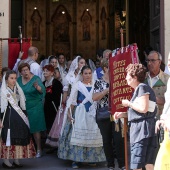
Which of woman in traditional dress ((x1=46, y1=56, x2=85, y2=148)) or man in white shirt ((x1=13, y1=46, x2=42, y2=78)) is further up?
man in white shirt ((x1=13, y1=46, x2=42, y2=78))

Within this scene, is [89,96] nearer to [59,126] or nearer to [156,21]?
[59,126]

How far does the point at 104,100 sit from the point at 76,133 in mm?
1229

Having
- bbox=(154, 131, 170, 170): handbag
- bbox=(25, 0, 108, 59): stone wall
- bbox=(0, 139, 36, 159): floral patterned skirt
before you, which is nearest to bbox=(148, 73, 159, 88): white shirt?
bbox=(154, 131, 170, 170): handbag

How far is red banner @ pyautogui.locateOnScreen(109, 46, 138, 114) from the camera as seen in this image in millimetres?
6428

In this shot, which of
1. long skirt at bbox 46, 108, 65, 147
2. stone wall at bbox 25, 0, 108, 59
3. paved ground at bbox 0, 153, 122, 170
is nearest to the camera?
paved ground at bbox 0, 153, 122, 170

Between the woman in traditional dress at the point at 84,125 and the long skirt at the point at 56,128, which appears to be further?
the long skirt at the point at 56,128

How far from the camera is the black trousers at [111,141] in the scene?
24.5 ft

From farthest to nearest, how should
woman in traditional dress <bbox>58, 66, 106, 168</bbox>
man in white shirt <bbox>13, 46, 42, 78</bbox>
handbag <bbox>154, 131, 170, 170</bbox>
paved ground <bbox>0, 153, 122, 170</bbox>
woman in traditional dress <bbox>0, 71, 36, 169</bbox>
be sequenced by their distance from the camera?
man in white shirt <bbox>13, 46, 42, 78</bbox> < paved ground <bbox>0, 153, 122, 170</bbox> < woman in traditional dress <bbox>58, 66, 106, 168</bbox> < woman in traditional dress <bbox>0, 71, 36, 169</bbox> < handbag <bbox>154, 131, 170, 170</bbox>

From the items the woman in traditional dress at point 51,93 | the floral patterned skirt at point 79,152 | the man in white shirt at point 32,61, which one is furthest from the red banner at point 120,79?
the man in white shirt at point 32,61

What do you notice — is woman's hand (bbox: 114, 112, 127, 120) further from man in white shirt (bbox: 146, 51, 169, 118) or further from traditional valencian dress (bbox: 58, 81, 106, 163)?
traditional valencian dress (bbox: 58, 81, 106, 163)

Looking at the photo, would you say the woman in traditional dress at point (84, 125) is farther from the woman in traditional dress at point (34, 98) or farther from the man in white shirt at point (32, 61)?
the man in white shirt at point (32, 61)

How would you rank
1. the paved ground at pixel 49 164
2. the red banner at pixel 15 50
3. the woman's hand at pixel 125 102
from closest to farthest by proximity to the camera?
1. the woman's hand at pixel 125 102
2. the paved ground at pixel 49 164
3. the red banner at pixel 15 50

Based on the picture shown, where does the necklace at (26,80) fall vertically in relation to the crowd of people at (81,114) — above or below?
above

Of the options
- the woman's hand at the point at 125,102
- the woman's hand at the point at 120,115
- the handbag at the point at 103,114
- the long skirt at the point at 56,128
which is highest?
the woman's hand at the point at 125,102
